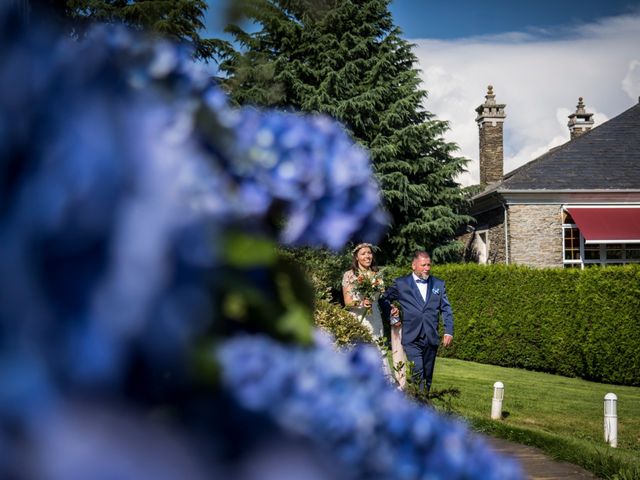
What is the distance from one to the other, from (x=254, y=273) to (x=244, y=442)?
102 mm

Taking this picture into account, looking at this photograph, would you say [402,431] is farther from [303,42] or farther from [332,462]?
[303,42]

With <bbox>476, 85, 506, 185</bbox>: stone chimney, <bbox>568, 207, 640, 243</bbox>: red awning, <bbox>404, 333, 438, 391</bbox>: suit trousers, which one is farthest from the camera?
<bbox>476, 85, 506, 185</bbox>: stone chimney

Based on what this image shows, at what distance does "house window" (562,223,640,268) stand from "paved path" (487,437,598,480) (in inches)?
681

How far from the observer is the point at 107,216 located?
339mm

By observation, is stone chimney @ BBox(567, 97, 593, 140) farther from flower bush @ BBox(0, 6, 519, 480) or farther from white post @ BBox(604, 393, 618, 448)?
flower bush @ BBox(0, 6, 519, 480)

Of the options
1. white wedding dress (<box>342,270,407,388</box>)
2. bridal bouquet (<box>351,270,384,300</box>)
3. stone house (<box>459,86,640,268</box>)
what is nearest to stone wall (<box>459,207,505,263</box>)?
stone house (<box>459,86,640,268</box>)

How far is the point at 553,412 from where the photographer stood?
11250mm

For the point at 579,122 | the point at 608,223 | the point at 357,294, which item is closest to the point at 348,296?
the point at 357,294

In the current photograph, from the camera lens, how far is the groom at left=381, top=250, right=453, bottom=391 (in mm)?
9042

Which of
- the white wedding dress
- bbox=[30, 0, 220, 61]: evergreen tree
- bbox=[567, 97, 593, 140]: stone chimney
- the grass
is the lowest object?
the grass

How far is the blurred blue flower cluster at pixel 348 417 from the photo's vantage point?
0.41 metres

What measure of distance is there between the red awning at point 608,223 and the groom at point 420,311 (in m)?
15.2

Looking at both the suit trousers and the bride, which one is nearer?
the bride

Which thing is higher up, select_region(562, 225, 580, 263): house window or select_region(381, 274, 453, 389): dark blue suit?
select_region(562, 225, 580, 263): house window
